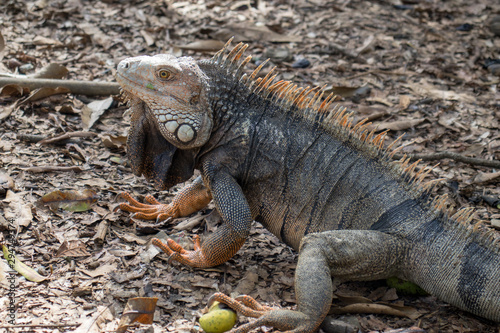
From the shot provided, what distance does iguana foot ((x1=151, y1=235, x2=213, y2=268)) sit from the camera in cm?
522

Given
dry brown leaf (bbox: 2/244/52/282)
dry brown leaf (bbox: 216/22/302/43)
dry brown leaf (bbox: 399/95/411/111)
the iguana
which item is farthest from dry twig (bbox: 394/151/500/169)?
dry brown leaf (bbox: 2/244/52/282)

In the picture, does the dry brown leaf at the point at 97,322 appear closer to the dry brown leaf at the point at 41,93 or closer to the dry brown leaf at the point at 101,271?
the dry brown leaf at the point at 101,271

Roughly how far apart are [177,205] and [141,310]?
5.97 feet

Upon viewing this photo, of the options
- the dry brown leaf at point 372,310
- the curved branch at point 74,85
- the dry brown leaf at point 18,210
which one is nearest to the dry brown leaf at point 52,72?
the curved branch at point 74,85

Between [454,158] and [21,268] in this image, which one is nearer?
[21,268]

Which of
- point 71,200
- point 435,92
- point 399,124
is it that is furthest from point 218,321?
point 435,92

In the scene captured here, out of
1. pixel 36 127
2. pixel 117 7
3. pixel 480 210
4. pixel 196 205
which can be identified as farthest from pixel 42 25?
pixel 480 210

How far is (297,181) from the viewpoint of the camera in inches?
205

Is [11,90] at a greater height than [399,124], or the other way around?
[399,124]

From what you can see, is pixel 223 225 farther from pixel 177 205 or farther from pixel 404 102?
pixel 404 102

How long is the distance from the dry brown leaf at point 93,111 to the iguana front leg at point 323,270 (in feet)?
12.7

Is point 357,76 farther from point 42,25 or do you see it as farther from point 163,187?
point 42,25

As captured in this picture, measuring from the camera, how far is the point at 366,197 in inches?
197

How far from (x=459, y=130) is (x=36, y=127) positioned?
6148mm
